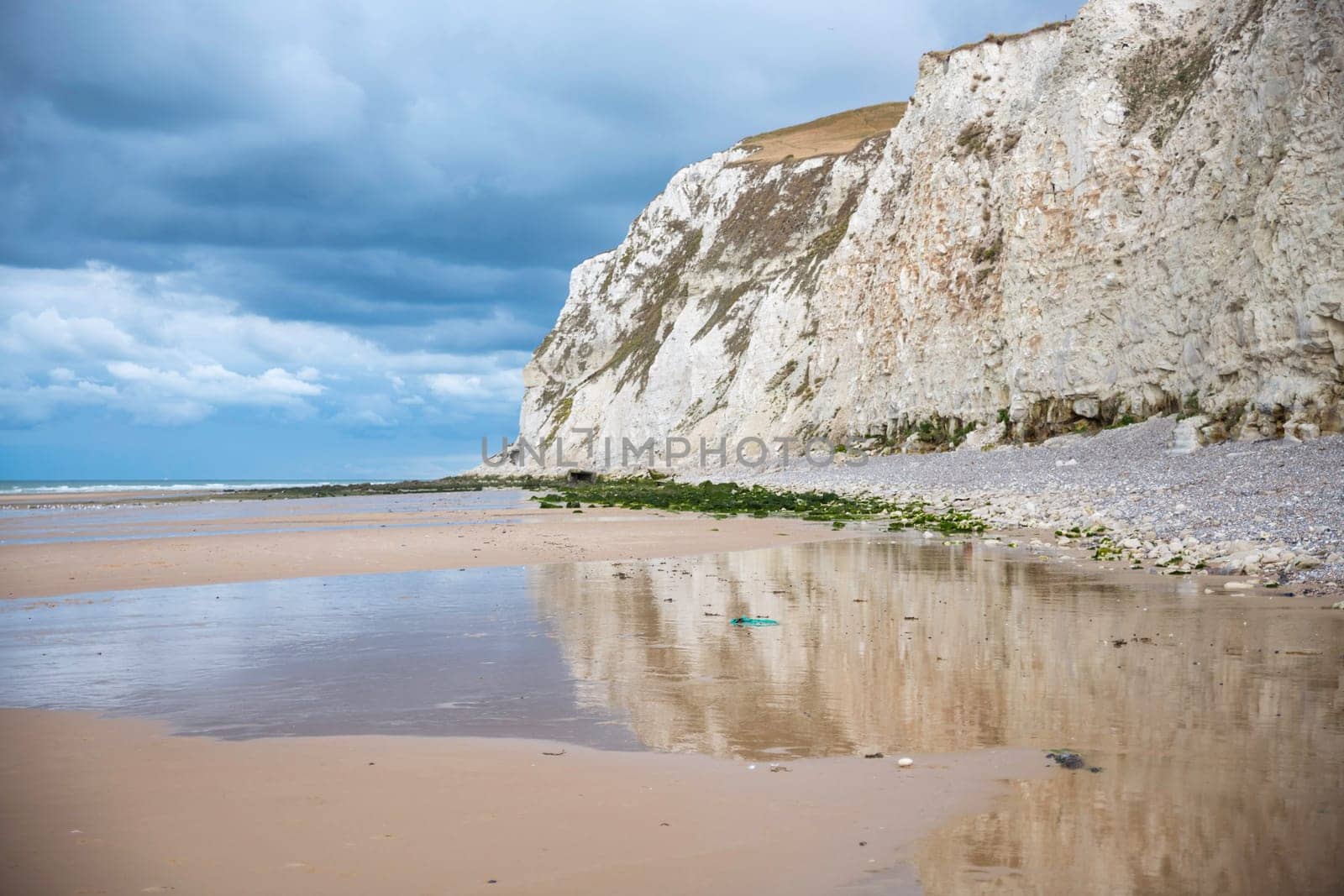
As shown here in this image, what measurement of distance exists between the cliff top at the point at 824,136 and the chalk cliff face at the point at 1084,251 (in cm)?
1427

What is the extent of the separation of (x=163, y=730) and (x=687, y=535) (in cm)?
1552

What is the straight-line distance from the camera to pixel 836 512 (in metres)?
25.2

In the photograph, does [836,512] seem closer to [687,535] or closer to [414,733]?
[687,535]

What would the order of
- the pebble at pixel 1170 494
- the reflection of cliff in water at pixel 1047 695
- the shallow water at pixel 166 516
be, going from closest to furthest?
the reflection of cliff in water at pixel 1047 695 → the pebble at pixel 1170 494 → the shallow water at pixel 166 516

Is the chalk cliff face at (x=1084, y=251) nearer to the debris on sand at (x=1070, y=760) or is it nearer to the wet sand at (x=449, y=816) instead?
the debris on sand at (x=1070, y=760)

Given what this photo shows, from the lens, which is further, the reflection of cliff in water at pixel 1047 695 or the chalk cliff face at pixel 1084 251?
the chalk cliff face at pixel 1084 251

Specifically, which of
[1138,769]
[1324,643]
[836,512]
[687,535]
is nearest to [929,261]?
[836,512]

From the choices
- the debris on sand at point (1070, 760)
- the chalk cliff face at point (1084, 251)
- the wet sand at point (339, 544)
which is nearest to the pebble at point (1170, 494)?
the chalk cliff face at point (1084, 251)

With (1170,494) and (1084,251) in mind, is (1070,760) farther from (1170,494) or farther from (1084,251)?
(1084,251)

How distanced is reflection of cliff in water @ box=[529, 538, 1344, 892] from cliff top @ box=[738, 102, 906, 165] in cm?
6566

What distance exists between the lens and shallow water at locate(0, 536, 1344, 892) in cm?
412

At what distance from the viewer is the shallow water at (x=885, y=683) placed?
4121 millimetres

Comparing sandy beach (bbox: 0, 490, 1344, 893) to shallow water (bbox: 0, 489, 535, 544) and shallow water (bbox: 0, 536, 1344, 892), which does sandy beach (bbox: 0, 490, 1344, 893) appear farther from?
shallow water (bbox: 0, 489, 535, 544)

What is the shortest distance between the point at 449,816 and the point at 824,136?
86.5 meters
